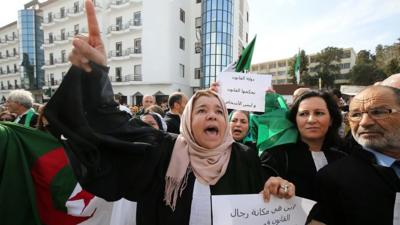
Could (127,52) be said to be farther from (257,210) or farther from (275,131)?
(257,210)

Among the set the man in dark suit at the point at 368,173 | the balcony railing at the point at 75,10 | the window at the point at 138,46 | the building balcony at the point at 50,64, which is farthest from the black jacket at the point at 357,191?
the building balcony at the point at 50,64

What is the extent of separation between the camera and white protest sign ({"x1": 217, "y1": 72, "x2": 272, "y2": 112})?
310 centimetres

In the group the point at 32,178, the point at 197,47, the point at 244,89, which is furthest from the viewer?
the point at 197,47

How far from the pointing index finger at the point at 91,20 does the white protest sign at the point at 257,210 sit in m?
1.10

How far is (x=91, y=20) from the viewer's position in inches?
63.1

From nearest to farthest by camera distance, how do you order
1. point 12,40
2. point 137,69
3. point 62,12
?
1. point 137,69
2. point 62,12
3. point 12,40

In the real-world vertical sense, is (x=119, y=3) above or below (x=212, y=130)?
above

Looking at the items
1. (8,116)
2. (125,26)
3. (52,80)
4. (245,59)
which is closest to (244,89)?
(245,59)

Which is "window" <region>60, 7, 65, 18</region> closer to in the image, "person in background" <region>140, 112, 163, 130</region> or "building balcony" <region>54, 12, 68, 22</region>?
"building balcony" <region>54, 12, 68, 22</region>

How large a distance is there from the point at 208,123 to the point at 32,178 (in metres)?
1.21

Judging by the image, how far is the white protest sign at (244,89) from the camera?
122 inches

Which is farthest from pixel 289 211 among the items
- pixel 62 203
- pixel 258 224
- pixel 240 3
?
pixel 240 3

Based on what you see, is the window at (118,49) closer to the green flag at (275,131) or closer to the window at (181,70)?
the window at (181,70)

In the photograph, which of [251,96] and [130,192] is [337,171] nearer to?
[130,192]
